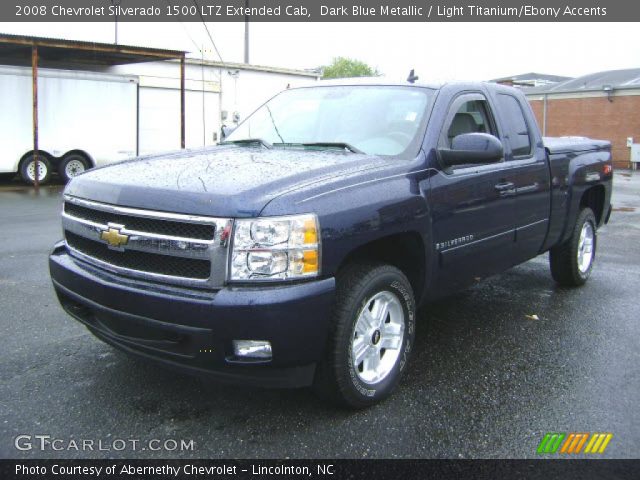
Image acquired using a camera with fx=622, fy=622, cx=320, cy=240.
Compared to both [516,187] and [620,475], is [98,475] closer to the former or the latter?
[620,475]

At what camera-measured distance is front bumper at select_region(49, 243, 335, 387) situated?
288 cm

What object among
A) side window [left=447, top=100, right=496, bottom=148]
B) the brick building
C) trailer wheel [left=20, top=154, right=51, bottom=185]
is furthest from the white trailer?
the brick building

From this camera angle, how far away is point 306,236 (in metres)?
2.97

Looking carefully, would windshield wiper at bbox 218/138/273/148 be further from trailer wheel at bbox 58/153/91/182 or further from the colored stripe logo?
trailer wheel at bbox 58/153/91/182

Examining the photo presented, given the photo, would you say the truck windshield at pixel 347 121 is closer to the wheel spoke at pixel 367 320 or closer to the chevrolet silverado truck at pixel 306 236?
the chevrolet silverado truck at pixel 306 236

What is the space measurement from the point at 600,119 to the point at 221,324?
114 ft

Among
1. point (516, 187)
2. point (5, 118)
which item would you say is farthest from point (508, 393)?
point (5, 118)

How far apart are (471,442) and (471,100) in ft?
8.48

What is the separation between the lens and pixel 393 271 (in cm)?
354

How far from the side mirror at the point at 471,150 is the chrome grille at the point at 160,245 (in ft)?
5.55

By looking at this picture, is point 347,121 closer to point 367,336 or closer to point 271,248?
point 367,336

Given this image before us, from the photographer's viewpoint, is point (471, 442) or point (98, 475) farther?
point (471, 442)

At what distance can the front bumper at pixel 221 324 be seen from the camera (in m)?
2.88

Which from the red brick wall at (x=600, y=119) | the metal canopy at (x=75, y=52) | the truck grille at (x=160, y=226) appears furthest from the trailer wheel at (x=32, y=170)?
the red brick wall at (x=600, y=119)
